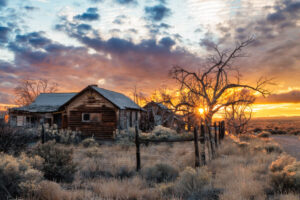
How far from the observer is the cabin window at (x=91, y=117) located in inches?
851

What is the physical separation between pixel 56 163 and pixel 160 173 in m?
3.31

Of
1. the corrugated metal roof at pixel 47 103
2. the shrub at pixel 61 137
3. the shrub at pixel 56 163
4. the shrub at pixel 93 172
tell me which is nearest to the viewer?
the shrub at pixel 56 163

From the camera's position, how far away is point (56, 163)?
23.9 feet

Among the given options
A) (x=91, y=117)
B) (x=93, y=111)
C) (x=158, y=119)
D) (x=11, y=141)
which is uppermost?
(x=93, y=111)

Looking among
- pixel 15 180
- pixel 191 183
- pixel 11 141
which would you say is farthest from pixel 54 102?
pixel 191 183

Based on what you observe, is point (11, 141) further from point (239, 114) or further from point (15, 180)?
point (239, 114)

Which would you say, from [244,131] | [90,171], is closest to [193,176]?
[90,171]

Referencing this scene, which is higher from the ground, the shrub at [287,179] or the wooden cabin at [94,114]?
the wooden cabin at [94,114]

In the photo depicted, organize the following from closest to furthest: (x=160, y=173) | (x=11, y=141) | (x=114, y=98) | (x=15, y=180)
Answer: (x=15, y=180), (x=160, y=173), (x=11, y=141), (x=114, y=98)

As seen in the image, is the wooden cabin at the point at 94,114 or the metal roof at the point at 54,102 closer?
the wooden cabin at the point at 94,114

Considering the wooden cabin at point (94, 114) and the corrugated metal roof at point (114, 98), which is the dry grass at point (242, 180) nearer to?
the wooden cabin at point (94, 114)

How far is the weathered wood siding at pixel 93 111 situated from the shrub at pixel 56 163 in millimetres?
13489

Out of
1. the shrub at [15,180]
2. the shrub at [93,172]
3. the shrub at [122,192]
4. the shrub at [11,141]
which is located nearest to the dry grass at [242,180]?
the shrub at [122,192]

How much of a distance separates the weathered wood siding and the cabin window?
0.88 ft
